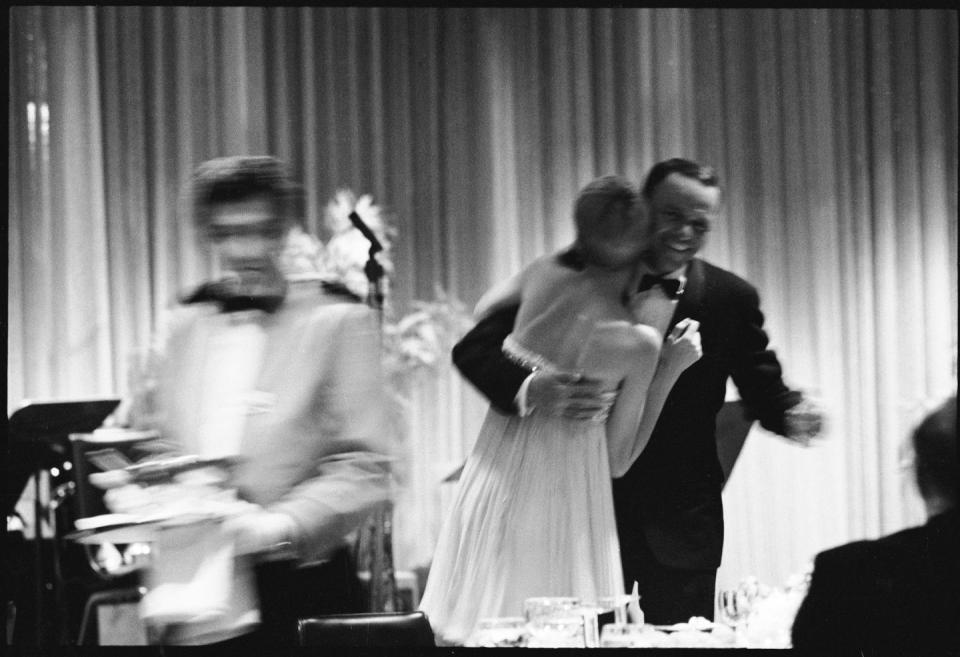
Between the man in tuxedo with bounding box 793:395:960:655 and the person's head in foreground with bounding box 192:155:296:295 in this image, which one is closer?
the man in tuxedo with bounding box 793:395:960:655

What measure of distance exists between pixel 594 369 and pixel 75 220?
1.65m

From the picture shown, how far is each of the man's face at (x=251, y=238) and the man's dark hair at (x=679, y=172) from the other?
143 cm

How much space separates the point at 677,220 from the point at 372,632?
1.40 m

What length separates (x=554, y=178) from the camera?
3539mm

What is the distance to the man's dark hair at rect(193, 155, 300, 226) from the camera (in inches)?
81.1

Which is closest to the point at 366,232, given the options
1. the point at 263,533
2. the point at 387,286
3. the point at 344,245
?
the point at 344,245

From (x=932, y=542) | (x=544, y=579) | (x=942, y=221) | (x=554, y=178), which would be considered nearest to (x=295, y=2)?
(x=554, y=178)

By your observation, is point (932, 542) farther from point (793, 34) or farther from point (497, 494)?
point (793, 34)

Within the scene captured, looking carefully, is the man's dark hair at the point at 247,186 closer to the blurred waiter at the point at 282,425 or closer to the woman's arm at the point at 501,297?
the blurred waiter at the point at 282,425

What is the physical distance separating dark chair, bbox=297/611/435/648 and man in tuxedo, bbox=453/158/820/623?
68 centimetres

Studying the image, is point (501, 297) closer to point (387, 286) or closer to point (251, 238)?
point (387, 286)

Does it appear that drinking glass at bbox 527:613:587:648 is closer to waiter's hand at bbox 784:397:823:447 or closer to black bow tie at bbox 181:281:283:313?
black bow tie at bbox 181:281:283:313

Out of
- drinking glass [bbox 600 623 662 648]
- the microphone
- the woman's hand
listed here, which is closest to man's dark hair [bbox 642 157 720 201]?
the woman's hand

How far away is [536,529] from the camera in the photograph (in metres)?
2.96
